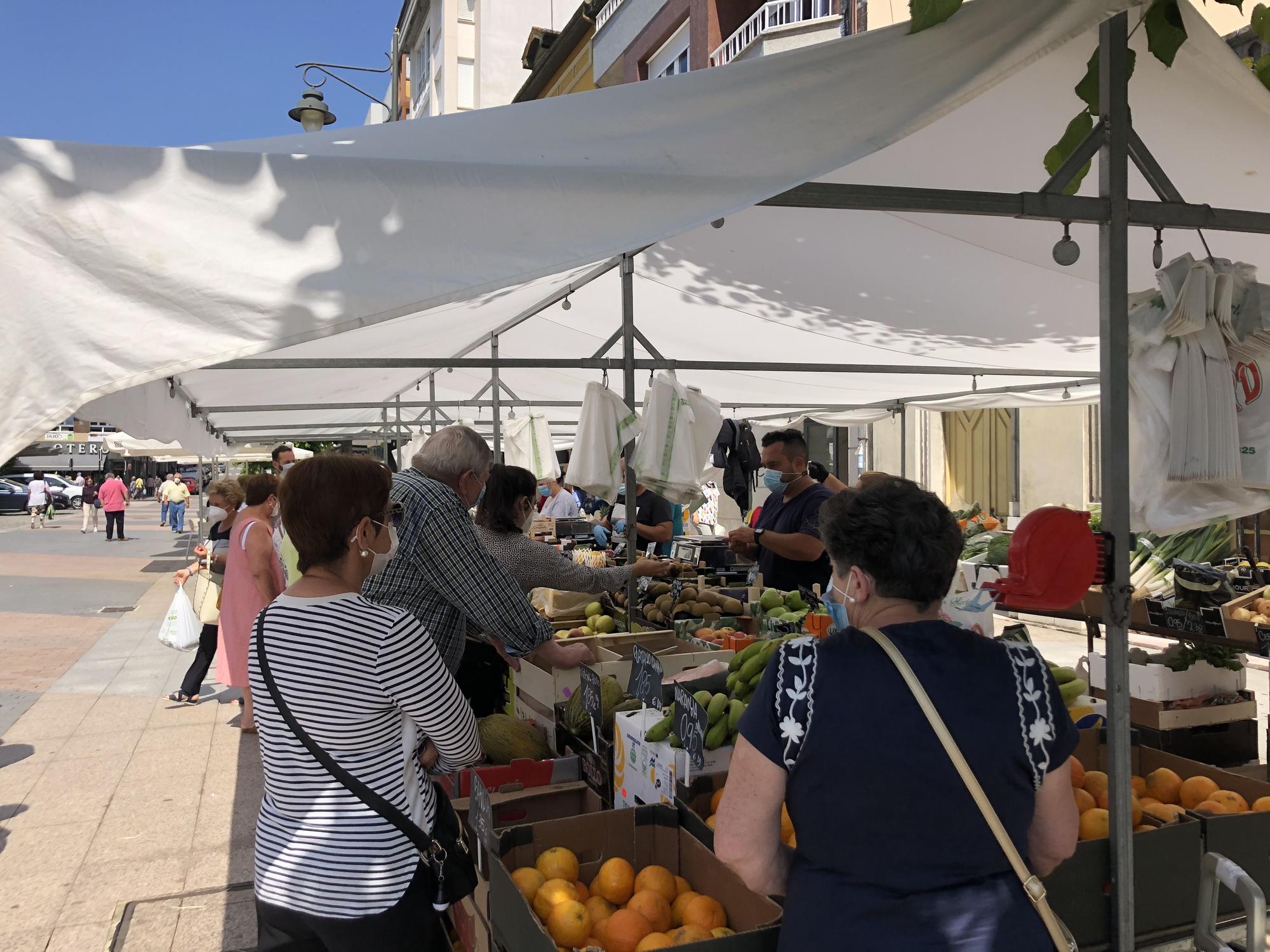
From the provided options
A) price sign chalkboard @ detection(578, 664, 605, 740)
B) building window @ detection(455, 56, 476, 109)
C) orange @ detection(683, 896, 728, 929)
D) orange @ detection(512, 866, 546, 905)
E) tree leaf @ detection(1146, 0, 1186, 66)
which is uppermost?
building window @ detection(455, 56, 476, 109)

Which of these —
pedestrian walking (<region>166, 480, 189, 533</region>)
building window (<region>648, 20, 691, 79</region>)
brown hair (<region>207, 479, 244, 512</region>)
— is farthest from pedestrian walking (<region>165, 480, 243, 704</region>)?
pedestrian walking (<region>166, 480, 189, 533</region>)

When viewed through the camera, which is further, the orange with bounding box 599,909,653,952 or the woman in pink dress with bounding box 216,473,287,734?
the woman in pink dress with bounding box 216,473,287,734

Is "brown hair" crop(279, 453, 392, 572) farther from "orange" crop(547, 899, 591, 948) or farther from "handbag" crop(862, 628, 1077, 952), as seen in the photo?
"handbag" crop(862, 628, 1077, 952)

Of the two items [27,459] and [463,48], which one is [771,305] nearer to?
[463,48]

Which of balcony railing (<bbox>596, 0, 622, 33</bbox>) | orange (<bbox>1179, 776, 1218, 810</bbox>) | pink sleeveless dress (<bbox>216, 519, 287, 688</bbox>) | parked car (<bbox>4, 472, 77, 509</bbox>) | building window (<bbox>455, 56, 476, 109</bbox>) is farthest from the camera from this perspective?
parked car (<bbox>4, 472, 77, 509</bbox>)

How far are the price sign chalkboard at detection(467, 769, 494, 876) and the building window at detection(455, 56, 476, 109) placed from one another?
121 ft

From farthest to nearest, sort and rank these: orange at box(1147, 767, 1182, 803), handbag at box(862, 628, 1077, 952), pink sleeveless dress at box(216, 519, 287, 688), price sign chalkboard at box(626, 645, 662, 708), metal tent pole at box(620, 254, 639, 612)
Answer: pink sleeveless dress at box(216, 519, 287, 688) < metal tent pole at box(620, 254, 639, 612) < orange at box(1147, 767, 1182, 803) < price sign chalkboard at box(626, 645, 662, 708) < handbag at box(862, 628, 1077, 952)

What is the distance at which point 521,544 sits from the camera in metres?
4.41

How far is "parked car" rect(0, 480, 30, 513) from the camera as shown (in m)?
39.1

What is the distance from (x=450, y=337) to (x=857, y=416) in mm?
6980

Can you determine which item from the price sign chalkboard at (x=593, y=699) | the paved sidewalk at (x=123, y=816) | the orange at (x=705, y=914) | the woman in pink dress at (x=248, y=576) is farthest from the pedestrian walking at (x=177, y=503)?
the orange at (x=705, y=914)

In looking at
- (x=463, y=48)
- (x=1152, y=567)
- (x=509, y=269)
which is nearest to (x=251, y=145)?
(x=509, y=269)

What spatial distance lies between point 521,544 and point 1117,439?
2.73m

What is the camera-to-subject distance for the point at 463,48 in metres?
36.4
